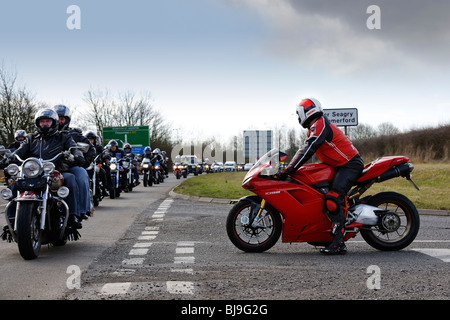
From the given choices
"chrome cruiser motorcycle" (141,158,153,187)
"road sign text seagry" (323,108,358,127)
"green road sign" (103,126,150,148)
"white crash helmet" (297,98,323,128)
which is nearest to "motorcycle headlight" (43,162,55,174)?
"white crash helmet" (297,98,323,128)

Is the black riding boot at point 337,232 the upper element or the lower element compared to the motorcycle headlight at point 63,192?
lower

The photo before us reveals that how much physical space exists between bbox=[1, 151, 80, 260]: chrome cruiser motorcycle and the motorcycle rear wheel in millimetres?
3838

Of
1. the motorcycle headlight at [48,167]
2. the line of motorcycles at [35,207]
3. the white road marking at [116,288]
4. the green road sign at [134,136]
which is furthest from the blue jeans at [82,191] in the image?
the green road sign at [134,136]

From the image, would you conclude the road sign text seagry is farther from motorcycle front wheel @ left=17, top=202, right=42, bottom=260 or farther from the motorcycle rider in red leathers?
motorcycle front wheel @ left=17, top=202, right=42, bottom=260

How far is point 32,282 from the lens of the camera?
5383 millimetres

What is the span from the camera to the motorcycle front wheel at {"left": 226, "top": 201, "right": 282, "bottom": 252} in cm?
714

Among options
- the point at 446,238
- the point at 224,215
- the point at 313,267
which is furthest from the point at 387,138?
the point at 313,267

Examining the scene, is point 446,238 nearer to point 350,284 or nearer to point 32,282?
point 350,284

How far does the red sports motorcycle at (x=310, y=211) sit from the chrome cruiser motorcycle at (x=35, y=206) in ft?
6.98

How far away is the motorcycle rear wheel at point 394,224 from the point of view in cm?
715

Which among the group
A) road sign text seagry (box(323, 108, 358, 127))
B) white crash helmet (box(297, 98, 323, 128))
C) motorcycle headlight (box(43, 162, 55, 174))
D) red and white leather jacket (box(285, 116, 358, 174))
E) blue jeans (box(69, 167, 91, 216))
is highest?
road sign text seagry (box(323, 108, 358, 127))

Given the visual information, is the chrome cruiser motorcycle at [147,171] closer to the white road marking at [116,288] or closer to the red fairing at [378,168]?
the red fairing at [378,168]

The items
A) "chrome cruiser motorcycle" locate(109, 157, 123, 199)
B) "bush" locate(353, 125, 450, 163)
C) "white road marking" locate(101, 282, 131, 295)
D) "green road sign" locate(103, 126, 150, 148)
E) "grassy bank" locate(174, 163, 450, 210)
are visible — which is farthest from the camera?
"green road sign" locate(103, 126, 150, 148)
